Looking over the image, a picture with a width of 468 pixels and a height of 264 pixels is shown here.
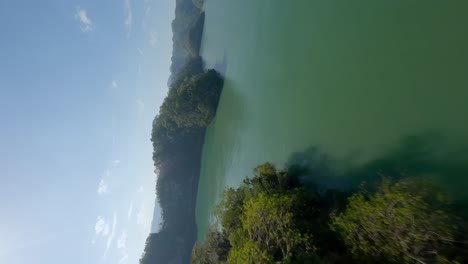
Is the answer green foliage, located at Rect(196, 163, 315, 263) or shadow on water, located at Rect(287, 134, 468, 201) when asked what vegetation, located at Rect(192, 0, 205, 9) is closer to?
shadow on water, located at Rect(287, 134, 468, 201)

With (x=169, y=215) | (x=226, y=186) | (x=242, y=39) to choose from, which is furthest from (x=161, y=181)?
(x=242, y=39)

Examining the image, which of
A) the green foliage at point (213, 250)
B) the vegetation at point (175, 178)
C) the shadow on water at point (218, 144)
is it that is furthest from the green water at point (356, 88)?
the vegetation at point (175, 178)

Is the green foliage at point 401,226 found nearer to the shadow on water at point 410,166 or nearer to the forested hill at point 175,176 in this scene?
the shadow on water at point 410,166

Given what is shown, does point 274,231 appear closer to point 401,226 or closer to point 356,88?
point 401,226

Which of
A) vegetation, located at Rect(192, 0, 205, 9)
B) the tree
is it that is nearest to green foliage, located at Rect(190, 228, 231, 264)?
the tree

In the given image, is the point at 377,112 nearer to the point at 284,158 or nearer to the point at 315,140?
the point at 315,140

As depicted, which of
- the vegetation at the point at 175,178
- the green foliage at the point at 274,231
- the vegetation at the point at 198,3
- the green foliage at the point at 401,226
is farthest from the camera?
the vegetation at the point at 198,3

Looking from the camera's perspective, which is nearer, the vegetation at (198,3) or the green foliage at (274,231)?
the green foliage at (274,231)
